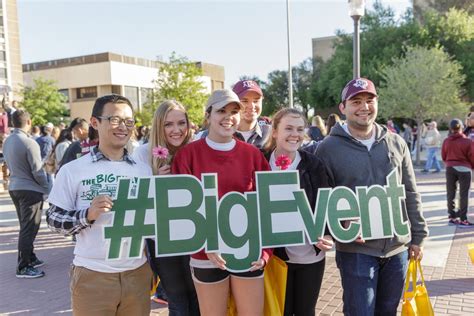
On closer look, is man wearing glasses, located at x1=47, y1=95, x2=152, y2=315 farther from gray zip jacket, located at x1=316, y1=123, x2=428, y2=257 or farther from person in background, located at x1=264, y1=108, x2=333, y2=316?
A: gray zip jacket, located at x1=316, y1=123, x2=428, y2=257

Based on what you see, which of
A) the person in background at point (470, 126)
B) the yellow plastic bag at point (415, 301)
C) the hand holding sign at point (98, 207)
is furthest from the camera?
the person in background at point (470, 126)

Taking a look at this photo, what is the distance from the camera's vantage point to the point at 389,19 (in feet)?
109

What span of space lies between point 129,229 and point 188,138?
945mm

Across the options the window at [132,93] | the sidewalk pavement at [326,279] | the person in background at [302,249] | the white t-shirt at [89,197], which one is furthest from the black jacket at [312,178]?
the window at [132,93]

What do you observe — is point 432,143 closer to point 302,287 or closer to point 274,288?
point 302,287

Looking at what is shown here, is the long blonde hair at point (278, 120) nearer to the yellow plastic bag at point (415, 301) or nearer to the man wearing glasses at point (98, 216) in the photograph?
the man wearing glasses at point (98, 216)

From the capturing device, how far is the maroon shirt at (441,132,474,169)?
23.2 feet

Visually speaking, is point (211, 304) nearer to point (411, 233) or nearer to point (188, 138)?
point (188, 138)

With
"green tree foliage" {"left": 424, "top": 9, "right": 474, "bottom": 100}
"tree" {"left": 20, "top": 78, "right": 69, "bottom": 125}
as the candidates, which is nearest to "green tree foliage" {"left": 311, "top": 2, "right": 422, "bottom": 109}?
"green tree foliage" {"left": 424, "top": 9, "right": 474, "bottom": 100}

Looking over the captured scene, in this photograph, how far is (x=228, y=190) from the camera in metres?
2.53

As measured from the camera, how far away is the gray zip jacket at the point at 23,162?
17.3ft

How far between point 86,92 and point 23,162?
45.4m

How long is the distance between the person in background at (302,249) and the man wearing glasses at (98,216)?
101 cm

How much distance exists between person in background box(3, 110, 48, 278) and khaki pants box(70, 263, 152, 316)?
344 centimetres
